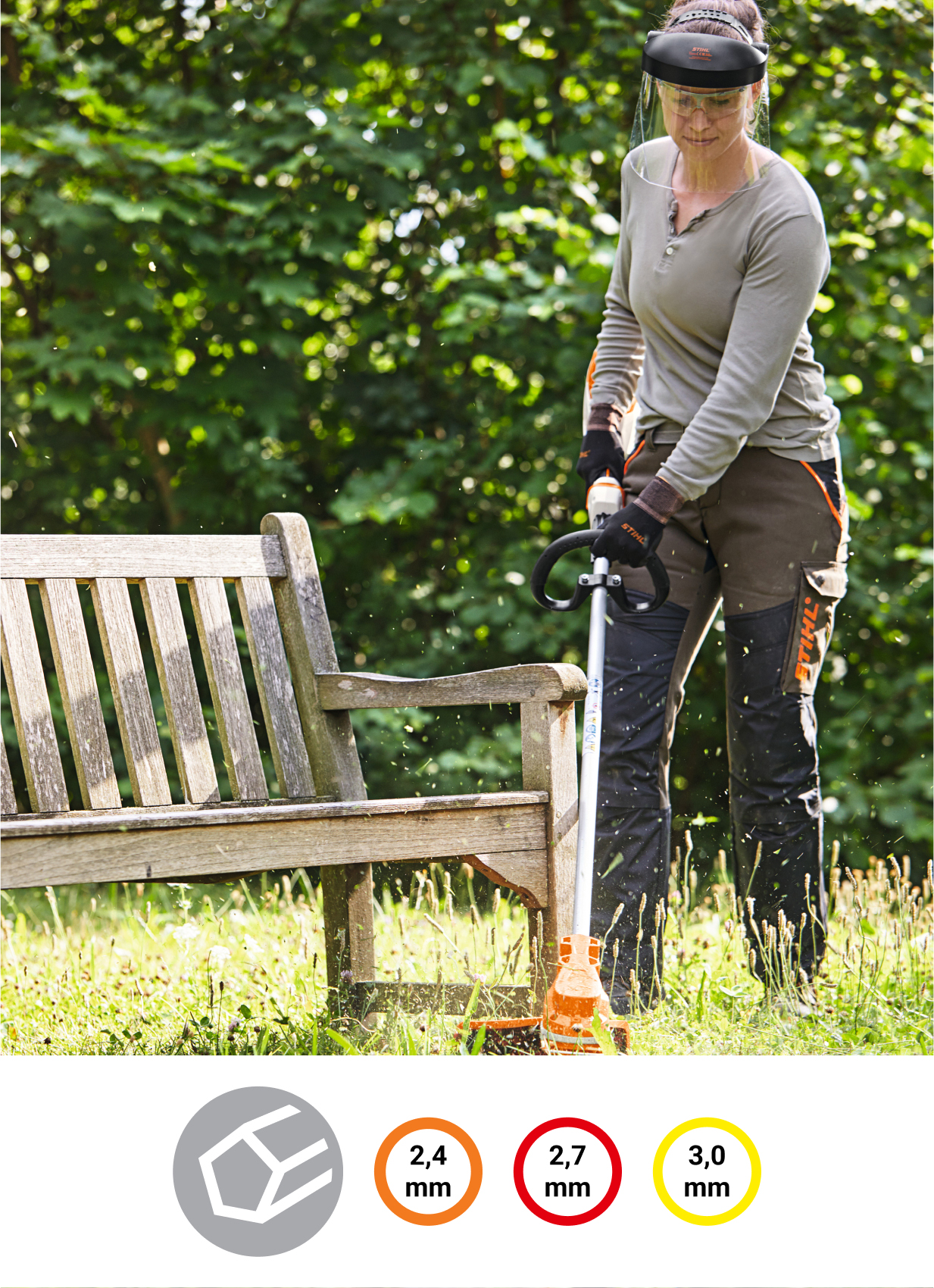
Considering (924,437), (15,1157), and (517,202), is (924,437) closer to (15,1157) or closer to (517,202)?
(517,202)

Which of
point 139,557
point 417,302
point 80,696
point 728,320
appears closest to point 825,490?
point 728,320

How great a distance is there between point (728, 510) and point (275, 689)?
840 millimetres

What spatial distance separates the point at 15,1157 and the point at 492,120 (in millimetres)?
3765

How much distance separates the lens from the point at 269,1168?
38.0 inches

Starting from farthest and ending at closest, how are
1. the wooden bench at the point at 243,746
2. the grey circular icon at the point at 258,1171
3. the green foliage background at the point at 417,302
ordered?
the green foliage background at the point at 417,302 → the wooden bench at the point at 243,746 → the grey circular icon at the point at 258,1171

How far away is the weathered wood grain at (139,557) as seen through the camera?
1844 mm

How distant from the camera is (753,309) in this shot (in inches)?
69.2

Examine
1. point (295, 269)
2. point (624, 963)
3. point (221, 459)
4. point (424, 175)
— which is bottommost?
point (624, 963)

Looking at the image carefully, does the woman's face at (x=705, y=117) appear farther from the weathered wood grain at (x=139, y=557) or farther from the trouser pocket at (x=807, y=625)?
the weathered wood grain at (x=139, y=557)

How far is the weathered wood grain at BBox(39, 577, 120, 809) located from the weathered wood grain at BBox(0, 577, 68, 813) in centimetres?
3

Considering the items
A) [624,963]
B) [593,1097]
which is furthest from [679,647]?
[593,1097]

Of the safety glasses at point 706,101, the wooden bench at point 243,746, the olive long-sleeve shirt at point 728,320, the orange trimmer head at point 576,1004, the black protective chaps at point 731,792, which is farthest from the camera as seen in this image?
the black protective chaps at point 731,792

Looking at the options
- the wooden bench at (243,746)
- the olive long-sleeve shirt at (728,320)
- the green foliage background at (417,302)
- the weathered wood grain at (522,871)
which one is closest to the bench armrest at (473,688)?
the wooden bench at (243,746)

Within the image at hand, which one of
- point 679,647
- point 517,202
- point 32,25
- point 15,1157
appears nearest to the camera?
point 15,1157
